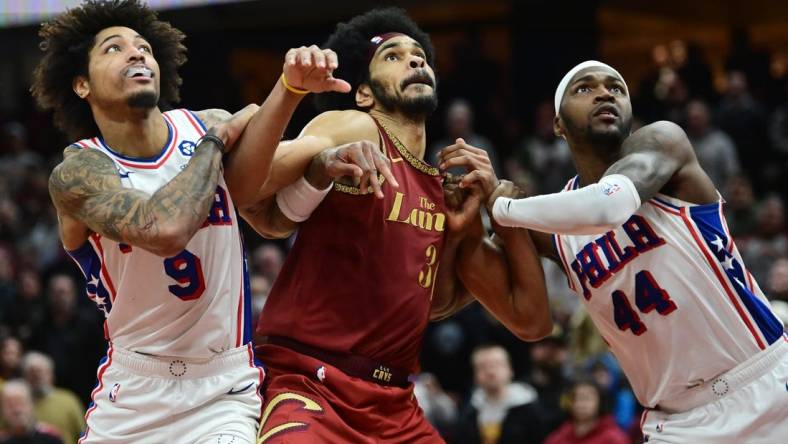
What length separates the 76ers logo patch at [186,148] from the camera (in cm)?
596

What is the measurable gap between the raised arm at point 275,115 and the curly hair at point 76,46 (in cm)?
78

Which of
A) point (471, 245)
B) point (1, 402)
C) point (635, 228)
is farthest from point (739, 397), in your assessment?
point (1, 402)

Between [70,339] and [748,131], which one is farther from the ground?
[748,131]

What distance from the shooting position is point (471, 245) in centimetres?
669

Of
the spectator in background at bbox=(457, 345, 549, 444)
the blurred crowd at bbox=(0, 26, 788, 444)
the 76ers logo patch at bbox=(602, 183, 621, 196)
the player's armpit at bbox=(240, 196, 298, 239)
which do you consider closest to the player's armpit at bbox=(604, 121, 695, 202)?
the 76ers logo patch at bbox=(602, 183, 621, 196)

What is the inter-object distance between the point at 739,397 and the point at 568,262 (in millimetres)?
1072

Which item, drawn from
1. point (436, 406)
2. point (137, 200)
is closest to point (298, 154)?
point (137, 200)

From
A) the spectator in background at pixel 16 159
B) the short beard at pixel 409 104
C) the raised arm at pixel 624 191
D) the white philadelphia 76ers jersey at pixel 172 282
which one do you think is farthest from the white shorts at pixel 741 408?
the spectator in background at pixel 16 159

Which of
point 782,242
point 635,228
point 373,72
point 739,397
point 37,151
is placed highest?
point 373,72

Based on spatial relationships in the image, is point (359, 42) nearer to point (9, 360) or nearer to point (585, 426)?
point (585, 426)

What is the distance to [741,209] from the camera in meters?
12.6

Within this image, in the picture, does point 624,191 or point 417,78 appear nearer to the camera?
point 624,191

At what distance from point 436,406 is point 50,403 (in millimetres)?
3716

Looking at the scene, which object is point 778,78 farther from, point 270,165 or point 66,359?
point 270,165
